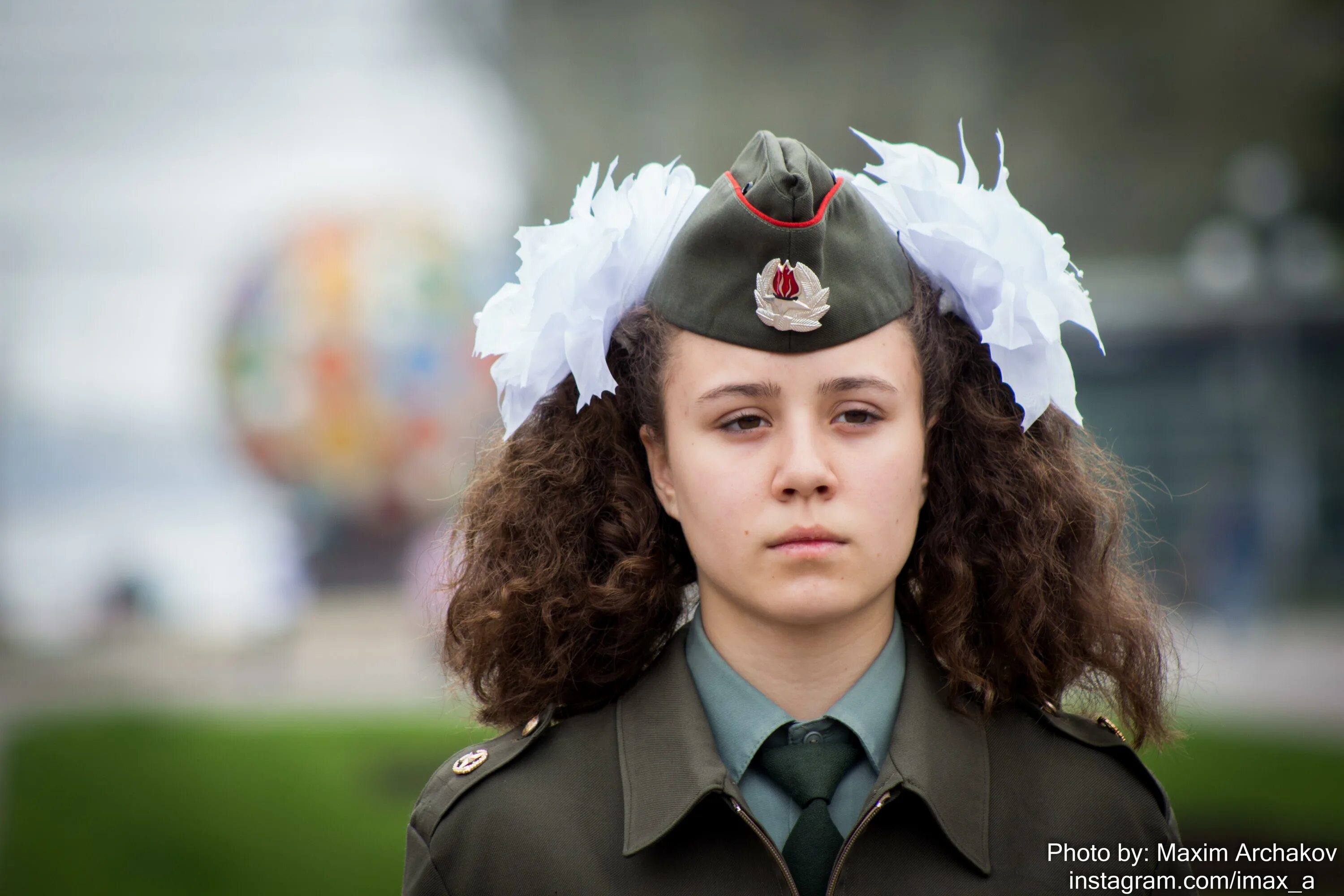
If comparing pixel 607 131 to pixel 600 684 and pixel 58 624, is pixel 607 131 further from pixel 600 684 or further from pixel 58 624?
pixel 600 684

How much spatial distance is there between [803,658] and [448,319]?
13.2 meters

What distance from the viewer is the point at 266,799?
8.27m

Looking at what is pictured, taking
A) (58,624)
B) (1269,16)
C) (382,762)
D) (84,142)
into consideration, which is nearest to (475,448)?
(382,762)

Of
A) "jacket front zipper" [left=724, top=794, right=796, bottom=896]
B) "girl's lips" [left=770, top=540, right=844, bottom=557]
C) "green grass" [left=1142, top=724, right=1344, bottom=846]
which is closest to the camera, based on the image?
"jacket front zipper" [left=724, top=794, right=796, bottom=896]

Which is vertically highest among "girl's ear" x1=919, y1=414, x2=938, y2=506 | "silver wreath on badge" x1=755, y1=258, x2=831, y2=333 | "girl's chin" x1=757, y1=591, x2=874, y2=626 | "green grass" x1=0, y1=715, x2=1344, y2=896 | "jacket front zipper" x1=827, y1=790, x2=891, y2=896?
"silver wreath on badge" x1=755, y1=258, x2=831, y2=333

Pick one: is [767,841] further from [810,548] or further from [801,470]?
[801,470]

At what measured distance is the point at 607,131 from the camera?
69.6 feet

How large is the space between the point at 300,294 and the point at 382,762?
27.3 feet

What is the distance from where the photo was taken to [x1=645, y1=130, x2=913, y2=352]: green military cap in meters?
2.35

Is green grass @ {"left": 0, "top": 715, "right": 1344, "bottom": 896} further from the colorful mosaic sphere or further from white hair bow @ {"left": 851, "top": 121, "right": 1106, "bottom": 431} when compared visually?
the colorful mosaic sphere

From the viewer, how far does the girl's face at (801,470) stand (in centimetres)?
228

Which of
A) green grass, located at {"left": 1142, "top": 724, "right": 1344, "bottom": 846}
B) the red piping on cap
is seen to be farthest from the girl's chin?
green grass, located at {"left": 1142, "top": 724, "right": 1344, "bottom": 846}

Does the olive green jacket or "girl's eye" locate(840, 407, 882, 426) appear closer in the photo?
the olive green jacket

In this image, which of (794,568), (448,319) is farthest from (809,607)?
(448,319)
